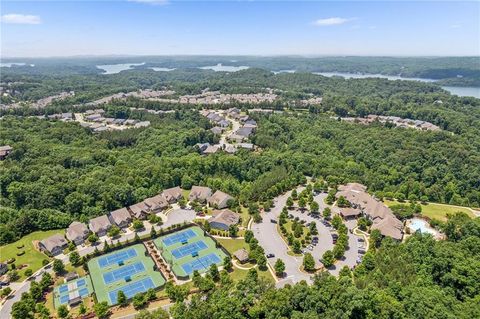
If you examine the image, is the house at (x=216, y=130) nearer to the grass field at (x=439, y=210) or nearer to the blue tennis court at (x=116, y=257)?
the grass field at (x=439, y=210)

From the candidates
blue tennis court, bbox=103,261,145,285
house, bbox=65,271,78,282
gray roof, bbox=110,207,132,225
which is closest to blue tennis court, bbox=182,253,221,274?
blue tennis court, bbox=103,261,145,285

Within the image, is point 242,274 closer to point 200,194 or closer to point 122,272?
point 122,272

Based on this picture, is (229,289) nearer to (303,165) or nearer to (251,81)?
(303,165)

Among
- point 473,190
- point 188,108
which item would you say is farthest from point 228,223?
point 188,108

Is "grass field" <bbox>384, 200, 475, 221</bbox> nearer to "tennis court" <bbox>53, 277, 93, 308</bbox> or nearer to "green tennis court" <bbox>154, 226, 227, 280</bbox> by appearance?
"green tennis court" <bbox>154, 226, 227, 280</bbox>

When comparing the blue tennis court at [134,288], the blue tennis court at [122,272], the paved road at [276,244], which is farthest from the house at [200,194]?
the blue tennis court at [134,288]

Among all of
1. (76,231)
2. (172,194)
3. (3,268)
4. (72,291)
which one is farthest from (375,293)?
(3,268)
